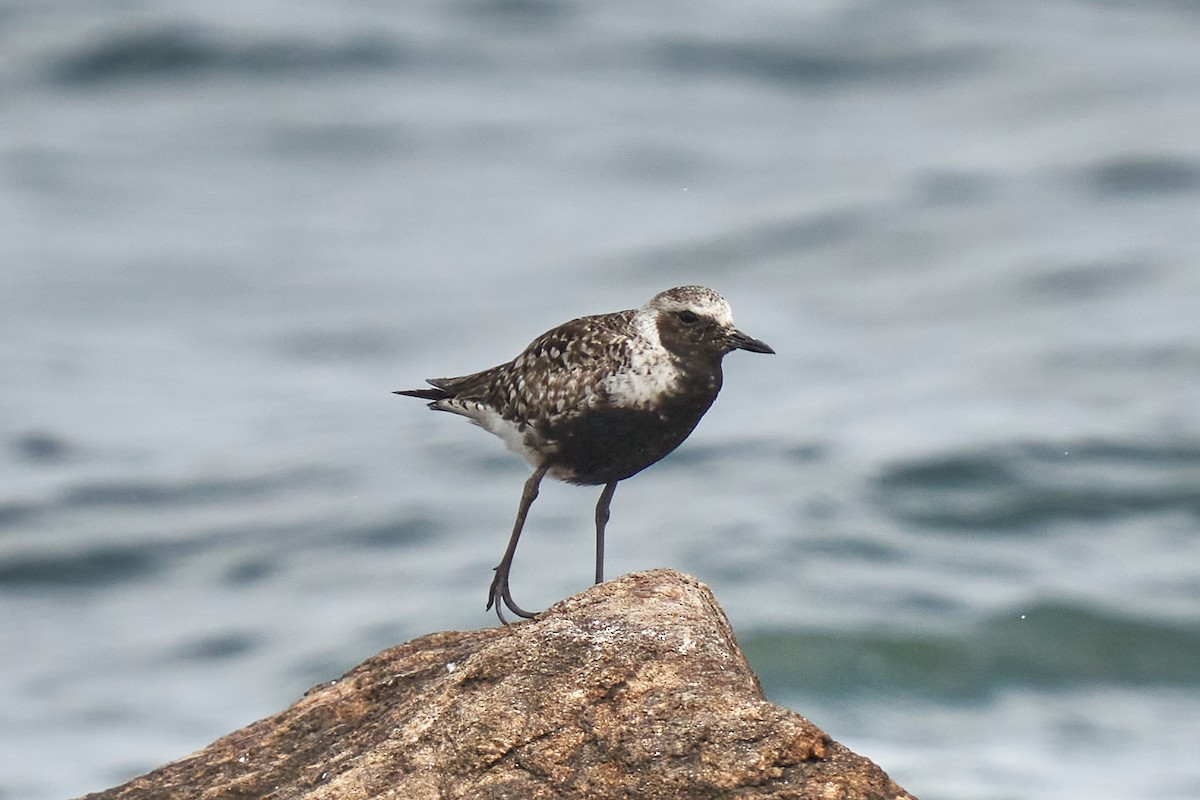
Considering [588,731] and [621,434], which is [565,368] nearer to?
[621,434]

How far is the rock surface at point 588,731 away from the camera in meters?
8.82

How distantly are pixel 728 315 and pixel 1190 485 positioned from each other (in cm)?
3149

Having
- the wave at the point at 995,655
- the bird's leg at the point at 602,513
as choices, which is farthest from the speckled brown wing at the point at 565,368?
the wave at the point at 995,655

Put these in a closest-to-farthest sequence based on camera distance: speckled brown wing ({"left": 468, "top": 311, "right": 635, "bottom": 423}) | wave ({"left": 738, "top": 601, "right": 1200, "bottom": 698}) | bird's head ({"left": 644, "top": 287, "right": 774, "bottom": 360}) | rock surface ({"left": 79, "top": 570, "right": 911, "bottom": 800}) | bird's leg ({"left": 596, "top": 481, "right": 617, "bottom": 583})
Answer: rock surface ({"left": 79, "top": 570, "right": 911, "bottom": 800}), bird's head ({"left": 644, "top": 287, "right": 774, "bottom": 360}), speckled brown wing ({"left": 468, "top": 311, "right": 635, "bottom": 423}), bird's leg ({"left": 596, "top": 481, "right": 617, "bottom": 583}), wave ({"left": 738, "top": 601, "right": 1200, "bottom": 698})

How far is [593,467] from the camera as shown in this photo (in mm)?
12930

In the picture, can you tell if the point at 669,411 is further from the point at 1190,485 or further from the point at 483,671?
the point at 1190,485

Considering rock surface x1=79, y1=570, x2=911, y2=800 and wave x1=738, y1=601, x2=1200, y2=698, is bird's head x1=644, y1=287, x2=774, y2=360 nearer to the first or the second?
rock surface x1=79, y1=570, x2=911, y2=800

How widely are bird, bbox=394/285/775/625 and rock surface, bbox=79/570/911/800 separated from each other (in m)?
2.31

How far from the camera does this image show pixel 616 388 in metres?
12.6

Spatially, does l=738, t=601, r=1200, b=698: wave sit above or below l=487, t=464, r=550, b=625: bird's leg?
above

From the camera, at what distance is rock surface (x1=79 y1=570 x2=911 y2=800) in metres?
8.82

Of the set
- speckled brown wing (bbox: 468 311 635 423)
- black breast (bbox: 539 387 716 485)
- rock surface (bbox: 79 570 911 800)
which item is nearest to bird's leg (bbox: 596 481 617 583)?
black breast (bbox: 539 387 716 485)

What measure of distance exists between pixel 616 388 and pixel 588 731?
3.84 m

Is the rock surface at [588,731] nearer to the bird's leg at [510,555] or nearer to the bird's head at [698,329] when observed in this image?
the bird's head at [698,329]
